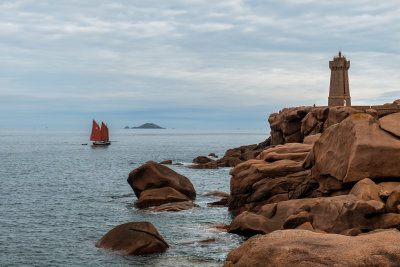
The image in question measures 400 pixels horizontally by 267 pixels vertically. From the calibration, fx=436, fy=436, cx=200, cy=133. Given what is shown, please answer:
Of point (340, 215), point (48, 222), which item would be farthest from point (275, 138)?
point (340, 215)

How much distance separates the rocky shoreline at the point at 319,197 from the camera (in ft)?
39.4

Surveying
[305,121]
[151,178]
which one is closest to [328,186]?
[151,178]

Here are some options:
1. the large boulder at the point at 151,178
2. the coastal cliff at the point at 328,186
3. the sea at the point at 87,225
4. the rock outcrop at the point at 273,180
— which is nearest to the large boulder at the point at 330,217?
the coastal cliff at the point at 328,186

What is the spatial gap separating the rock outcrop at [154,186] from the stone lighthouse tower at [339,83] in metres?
46.7

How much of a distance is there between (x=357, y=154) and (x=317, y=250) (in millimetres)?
11672

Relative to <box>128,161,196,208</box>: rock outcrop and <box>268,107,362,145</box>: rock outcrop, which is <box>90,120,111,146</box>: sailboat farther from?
<box>128,161,196,208</box>: rock outcrop

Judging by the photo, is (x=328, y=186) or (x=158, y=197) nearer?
(x=328, y=186)

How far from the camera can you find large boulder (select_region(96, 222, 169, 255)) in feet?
69.5

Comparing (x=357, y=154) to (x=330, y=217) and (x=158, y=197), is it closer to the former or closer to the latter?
(x=330, y=217)

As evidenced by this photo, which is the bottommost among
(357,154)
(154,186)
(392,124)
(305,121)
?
(154,186)

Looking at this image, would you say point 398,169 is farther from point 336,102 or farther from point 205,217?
point 336,102

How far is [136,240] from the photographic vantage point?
70.1 feet

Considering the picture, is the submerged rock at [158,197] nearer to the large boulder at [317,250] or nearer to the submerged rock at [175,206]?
the submerged rock at [175,206]

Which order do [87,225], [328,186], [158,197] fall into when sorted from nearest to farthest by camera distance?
1. [328,186]
2. [87,225]
3. [158,197]
